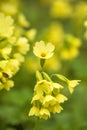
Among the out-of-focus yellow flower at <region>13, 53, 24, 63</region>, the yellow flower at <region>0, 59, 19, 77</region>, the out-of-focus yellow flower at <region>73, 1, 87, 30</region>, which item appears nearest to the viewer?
the yellow flower at <region>0, 59, 19, 77</region>

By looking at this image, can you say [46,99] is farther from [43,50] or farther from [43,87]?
[43,50]

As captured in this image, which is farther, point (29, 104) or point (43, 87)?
point (29, 104)

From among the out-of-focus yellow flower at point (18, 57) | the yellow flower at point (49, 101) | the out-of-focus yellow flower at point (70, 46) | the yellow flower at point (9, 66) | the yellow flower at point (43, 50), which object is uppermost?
the yellow flower at point (43, 50)

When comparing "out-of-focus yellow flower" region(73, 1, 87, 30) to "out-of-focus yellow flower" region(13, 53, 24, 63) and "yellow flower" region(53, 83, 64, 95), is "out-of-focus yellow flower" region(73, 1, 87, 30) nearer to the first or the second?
"out-of-focus yellow flower" region(13, 53, 24, 63)

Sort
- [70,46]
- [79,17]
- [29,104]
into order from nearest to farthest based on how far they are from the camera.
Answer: [29,104] → [70,46] → [79,17]

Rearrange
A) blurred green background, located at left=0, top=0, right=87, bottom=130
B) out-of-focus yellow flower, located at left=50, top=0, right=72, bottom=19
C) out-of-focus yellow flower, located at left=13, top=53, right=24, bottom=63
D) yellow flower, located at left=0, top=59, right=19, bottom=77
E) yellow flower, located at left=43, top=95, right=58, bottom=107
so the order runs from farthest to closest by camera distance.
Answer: out-of-focus yellow flower, located at left=50, top=0, right=72, bottom=19 → blurred green background, located at left=0, top=0, right=87, bottom=130 → out-of-focus yellow flower, located at left=13, top=53, right=24, bottom=63 → yellow flower, located at left=0, top=59, right=19, bottom=77 → yellow flower, located at left=43, top=95, right=58, bottom=107

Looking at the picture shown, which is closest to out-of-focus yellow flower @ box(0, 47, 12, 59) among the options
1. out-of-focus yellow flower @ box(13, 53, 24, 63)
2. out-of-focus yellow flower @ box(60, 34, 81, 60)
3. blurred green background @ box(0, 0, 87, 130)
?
out-of-focus yellow flower @ box(13, 53, 24, 63)

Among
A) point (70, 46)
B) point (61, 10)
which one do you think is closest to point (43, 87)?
point (70, 46)

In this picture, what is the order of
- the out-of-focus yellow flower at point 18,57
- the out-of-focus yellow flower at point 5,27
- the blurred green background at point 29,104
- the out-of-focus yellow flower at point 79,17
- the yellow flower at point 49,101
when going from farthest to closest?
the out-of-focus yellow flower at point 79,17, the blurred green background at point 29,104, the out-of-focus yellow flower at point 18,57, the out-of-focus yellow flower at point 5,27, the yellow flower at point 49,101

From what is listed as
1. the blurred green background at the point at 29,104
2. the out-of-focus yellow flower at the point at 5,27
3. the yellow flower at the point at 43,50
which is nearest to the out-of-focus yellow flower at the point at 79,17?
the blurred green background at the point at 29,104

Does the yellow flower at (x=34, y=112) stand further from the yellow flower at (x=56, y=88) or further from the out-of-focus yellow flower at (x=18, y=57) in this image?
the out-of-focus yellow flower at (x=18, y=57)

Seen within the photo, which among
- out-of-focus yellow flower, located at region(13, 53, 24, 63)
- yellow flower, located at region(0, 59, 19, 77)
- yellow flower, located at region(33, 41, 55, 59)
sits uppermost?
yellow flower, located at region(33, 41, 55, 59)
